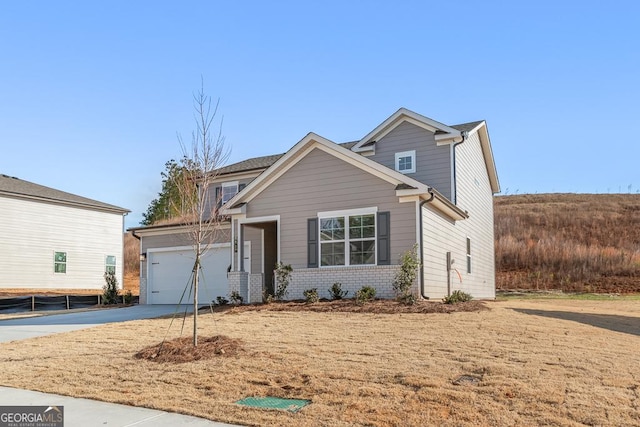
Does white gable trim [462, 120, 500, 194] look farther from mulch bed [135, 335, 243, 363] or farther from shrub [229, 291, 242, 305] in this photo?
mulch bed [135, 335, 243, 363]

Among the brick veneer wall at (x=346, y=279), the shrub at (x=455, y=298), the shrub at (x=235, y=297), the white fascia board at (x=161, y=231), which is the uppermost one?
the white fascia board at (x=161, y=231)

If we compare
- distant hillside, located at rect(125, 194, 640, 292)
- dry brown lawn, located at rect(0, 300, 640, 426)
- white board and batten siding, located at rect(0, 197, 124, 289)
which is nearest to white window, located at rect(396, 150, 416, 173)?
dry brown lawn, located at rect(0, 300, 640, 426)

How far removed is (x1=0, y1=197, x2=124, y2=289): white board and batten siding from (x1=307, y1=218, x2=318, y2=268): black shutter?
18117 millimetres

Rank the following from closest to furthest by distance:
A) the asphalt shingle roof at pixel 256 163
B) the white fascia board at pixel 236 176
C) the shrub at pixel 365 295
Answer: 1. the shrub at pixel 365 295
2. the asphalt shingle roof at pixel 256 163
3. the white fascia board at pixel 236 176

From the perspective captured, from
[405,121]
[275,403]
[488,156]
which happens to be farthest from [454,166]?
[275,403]

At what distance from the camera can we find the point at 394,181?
15438 millimetres

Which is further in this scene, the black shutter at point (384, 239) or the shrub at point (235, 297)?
the shrub at point (235, 297)

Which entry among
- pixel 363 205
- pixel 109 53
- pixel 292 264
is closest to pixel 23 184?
pixel 109 53

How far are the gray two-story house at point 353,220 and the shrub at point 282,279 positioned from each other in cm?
21

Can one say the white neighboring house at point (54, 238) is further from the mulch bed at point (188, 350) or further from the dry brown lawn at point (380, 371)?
the mulch bed at point (188, 350)

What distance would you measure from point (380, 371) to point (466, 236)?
14.2 metres

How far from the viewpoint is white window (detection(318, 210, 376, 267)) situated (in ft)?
51.6

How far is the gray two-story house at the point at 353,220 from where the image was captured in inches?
607

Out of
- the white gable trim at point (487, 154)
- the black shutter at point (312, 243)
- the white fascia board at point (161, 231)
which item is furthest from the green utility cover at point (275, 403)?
the white gable trim at point (487, 154)
